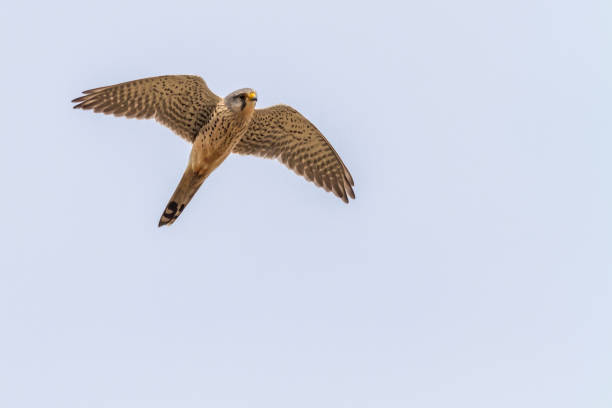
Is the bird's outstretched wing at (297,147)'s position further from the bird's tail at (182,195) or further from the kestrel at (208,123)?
the bird's tail at (182,195)

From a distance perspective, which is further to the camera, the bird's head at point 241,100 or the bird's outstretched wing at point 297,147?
the bird's outstretched wing at point 297,147

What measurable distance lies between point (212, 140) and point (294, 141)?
158 cm

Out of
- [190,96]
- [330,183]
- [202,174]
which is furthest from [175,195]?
[330,183]

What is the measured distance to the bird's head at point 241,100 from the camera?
1358 cm

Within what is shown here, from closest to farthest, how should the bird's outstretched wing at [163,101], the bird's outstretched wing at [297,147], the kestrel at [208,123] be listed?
1. the kestrel at [208,123]
2. the bird's outstretched wing at [163,101]
3. the bird's outstretched wing at [297,147]

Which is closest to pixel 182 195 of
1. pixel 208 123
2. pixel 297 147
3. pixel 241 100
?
pixel 208 123

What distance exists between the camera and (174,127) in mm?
14547

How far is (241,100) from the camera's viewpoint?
13680 millimetres

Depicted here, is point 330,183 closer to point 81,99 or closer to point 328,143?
point 328,143

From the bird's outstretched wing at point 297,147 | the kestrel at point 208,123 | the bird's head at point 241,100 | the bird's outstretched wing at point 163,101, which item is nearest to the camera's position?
the bird's head at point 241,100

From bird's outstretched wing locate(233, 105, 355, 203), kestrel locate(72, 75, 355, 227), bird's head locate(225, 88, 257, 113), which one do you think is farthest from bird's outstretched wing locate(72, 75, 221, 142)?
bird's outstretched wing locate(233, 105, 355, 203)

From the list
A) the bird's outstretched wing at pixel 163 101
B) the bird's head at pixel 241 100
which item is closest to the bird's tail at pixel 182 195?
the bird's outstretched wing at pixel 163 101

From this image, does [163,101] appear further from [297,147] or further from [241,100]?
[297,147]

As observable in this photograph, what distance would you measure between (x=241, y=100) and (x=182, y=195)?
171cm
